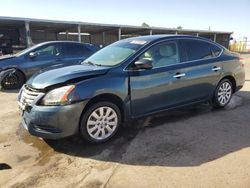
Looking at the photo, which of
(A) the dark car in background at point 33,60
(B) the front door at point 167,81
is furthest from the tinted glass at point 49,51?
(B) the front door at point 167,81

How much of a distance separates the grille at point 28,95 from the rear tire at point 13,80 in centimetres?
485

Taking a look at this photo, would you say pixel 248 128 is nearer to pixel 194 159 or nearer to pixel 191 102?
pixel 191 102

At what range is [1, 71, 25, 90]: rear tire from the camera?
859cm

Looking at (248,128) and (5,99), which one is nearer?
(248,128)

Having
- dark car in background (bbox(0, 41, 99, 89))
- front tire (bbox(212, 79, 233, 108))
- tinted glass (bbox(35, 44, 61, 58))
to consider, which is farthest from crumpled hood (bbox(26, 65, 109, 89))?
tinted glass (bbox(35, 44, 61, 58))

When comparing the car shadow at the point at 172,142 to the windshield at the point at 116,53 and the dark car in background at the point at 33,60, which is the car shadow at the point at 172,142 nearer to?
the windshield at the point at 116,53

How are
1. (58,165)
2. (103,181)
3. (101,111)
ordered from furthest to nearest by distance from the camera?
1. (101,111)
2. (58,165)
3. (103,181)

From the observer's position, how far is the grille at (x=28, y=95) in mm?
3891

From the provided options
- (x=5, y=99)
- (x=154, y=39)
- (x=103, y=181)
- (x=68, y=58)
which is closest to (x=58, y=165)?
(x=103, y=181)

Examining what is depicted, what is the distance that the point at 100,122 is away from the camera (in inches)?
161

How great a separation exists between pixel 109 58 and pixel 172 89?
1.25m

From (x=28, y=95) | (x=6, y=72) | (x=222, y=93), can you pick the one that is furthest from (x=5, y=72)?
(x=222, y=93)

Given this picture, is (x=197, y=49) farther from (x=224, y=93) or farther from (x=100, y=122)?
(x=100, y=122)

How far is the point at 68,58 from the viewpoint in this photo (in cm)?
929
